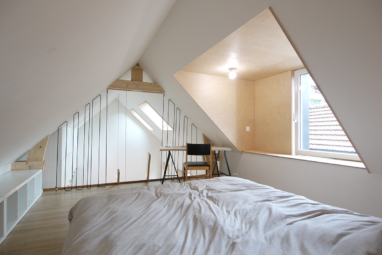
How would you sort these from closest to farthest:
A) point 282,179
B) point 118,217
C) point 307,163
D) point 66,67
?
point 118,217 → point 66,67 → point 307,163 → point 282,179

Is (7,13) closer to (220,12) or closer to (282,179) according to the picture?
(220,12)

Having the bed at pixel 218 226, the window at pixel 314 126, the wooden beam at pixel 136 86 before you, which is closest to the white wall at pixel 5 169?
the wooden beam at pixel 136 86

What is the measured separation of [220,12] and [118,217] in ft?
6.01

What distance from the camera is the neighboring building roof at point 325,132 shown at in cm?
274

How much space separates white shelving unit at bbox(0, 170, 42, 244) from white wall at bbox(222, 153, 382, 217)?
3244 millimetres

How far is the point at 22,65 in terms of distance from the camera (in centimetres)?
91

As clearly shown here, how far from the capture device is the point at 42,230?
6.95 feet

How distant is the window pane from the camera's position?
2787 mm

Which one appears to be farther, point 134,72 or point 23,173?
point 134,72

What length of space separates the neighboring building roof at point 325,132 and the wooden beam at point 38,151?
4.11 m

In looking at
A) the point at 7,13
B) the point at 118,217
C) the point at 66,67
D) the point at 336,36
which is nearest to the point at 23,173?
the point at 66,67

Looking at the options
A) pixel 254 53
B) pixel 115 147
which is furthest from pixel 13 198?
pixel 254 53

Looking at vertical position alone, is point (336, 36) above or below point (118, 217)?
above

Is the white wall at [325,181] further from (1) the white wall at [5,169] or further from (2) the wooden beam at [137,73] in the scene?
(1) the white wall at [5,169]
